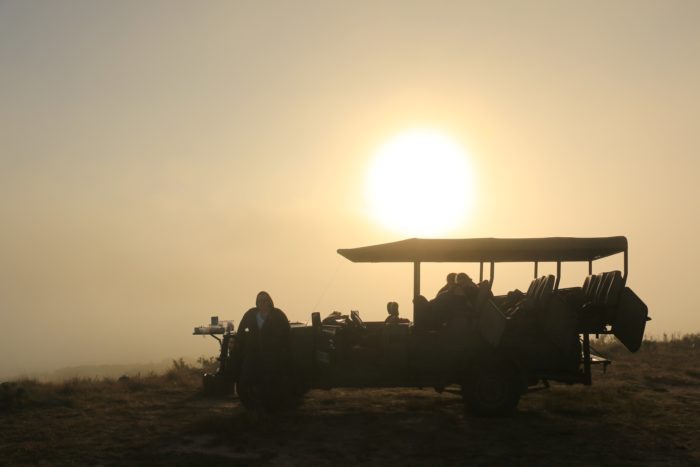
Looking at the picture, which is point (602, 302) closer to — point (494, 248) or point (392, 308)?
point (494, 248)

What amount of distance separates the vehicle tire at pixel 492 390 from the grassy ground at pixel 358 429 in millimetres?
246

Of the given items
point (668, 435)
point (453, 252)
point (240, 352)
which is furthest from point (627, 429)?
point (240, 352)

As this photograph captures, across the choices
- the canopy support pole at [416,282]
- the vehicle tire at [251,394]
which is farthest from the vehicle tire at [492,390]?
the vehicle tire at [251,394]

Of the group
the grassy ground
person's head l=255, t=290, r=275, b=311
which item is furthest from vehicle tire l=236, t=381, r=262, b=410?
person's head l=255, t=290, r=275, b=311

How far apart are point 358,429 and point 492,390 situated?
233 centimetres

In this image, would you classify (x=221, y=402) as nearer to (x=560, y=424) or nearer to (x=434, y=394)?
(x=434, y=394)

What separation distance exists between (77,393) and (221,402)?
3.57m

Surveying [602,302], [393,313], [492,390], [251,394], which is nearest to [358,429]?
[251,394]

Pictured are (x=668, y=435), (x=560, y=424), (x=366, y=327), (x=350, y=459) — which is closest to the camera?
(x=350, y=459)

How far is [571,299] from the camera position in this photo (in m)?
11.9

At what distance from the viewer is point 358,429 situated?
10242 millimetres

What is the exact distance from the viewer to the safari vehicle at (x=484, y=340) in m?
11.2

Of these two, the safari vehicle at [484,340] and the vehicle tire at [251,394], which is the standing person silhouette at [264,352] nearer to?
the vehicle tire at [251,394]

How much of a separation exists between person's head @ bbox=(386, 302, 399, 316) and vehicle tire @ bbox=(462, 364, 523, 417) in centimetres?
220
